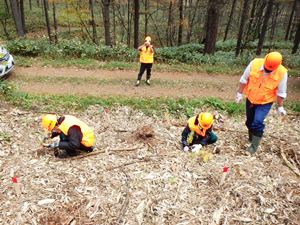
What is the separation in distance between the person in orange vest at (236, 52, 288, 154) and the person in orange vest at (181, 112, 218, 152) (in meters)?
0.87

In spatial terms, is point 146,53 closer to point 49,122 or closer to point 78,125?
point 78,125

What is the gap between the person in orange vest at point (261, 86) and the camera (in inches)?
216

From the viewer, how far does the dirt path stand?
33.3 feet

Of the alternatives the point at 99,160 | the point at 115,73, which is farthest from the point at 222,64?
the point at 99,160

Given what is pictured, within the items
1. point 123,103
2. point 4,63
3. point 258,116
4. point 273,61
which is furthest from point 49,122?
point 4,63

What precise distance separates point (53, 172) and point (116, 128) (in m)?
2.51

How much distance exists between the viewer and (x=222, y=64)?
45.5ft

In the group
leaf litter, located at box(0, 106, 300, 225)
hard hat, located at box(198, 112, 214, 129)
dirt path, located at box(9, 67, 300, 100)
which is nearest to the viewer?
leaf litter, located at box(0, 106, 300, 225)

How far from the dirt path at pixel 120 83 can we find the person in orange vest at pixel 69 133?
4.24 m

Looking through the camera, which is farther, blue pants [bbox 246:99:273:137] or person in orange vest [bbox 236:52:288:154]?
blue pants [bbox 246:99:273:137]

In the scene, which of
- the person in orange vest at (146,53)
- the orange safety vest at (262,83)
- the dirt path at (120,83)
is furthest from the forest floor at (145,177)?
the person in orange vest at (146,53)

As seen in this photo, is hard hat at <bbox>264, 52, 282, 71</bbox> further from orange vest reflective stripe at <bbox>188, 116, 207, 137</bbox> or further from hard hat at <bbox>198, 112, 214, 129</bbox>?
orange vest reflective stripe at <bbox>188, 116, 207, 137</bbox>

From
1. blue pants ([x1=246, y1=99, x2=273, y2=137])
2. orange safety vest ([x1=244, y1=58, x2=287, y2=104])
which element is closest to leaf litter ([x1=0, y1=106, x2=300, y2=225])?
blue pants ([x1=246, y1=99, x2=273, y2=137])

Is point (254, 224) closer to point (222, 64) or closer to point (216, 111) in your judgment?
point (216, 111)
